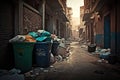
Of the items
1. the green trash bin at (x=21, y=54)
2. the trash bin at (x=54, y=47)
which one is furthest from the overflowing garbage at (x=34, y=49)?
the trash bin at (x=54, y=47)

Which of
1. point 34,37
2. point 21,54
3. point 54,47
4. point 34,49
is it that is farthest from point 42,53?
point 54,47

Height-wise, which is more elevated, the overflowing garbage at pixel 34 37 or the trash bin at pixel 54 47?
the overflowing garbage at pixel 34 37

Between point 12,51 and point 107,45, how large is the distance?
390 inches

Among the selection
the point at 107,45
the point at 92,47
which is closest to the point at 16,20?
the point at 92,47

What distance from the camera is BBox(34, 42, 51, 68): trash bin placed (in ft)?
21.9

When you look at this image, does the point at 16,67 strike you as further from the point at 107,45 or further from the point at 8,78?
the point at 107,45

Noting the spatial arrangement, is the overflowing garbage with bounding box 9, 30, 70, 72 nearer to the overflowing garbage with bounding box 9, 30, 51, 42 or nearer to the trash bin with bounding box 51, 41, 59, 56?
the overflowing garbage with bounding box 9, 30, 51, 42

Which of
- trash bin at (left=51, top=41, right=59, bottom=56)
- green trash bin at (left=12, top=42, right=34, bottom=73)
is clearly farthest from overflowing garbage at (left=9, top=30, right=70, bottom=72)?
trash bin at (left=51, top=41, right=59, bottom=56)

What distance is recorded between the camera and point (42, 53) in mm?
6723

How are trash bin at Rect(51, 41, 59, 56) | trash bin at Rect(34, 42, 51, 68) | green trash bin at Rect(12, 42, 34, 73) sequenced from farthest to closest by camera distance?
trash bin at Rect(51, 41, 59, 56) < trash bin at Rect(34, 42, 51, 68) < green trash bin at Rect(12, 42, 34, 73)

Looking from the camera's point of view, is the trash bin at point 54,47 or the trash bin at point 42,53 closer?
the trash bin at point 42,53

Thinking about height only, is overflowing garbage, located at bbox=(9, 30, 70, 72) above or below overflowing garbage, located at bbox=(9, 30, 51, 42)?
below

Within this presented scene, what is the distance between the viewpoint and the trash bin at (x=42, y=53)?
6.68 meters

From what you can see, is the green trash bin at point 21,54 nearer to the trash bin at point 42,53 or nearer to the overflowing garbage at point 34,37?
the overflowing garbage at point 34,37
